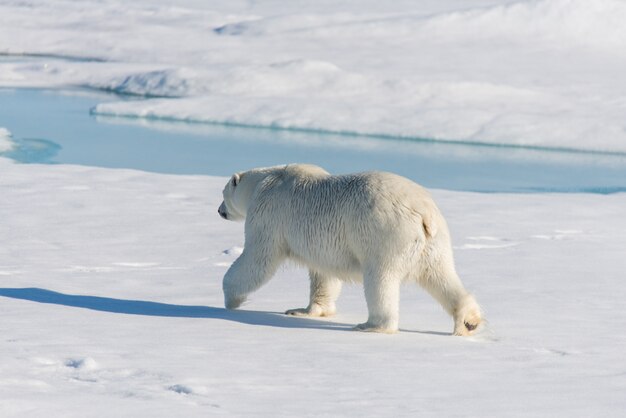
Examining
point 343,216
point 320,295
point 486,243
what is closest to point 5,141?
point 486,243

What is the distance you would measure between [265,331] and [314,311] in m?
0.56

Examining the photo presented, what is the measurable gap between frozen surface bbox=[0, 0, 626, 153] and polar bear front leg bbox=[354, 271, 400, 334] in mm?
12256

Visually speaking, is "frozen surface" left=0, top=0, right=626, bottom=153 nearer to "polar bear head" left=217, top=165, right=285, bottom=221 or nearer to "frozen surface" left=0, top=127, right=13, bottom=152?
"frozen surface" left=0, top=127, right=13, bottom=152

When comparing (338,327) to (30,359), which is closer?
(30,359)

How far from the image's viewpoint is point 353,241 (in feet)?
14.9

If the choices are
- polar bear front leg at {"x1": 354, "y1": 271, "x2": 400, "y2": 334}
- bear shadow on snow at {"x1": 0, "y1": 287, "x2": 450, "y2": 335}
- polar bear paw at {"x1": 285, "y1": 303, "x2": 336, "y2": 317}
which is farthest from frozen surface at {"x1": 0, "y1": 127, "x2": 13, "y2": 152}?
polar bear front leg at {"x1": 354, "y1": 271, "x2": 400, "y2": 334}

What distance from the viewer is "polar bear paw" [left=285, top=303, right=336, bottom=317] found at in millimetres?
4961

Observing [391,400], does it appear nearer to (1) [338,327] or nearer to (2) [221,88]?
(1) [338,327]

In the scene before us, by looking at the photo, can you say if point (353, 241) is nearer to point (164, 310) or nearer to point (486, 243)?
point (164, 310)

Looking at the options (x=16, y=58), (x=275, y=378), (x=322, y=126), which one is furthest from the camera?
(x=16, y=58)

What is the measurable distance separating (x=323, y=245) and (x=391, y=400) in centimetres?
153

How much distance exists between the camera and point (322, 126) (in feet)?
55.9

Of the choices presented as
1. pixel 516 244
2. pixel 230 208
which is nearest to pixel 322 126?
pixel 516 244

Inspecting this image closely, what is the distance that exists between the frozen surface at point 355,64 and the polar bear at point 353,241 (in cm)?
1183
